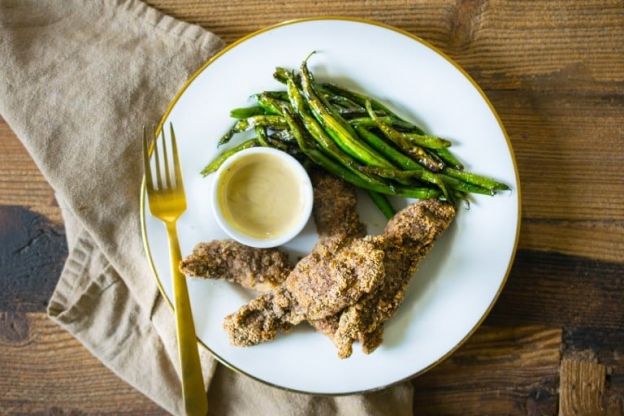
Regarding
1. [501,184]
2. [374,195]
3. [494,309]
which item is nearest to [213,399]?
[374,195]

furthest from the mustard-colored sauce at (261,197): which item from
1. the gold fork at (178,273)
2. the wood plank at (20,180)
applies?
the wood plank at (20,180)

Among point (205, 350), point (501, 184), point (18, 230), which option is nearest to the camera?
point (501, 184)

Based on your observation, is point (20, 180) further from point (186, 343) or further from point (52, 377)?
point (186, 343)

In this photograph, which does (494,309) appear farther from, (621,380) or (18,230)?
(18,230)

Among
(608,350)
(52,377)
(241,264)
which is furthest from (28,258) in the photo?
(608,350)

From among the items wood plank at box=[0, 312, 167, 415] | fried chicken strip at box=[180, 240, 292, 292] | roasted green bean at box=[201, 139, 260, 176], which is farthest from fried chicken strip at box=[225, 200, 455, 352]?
wood plank at box=[0, 312, 167, 415]

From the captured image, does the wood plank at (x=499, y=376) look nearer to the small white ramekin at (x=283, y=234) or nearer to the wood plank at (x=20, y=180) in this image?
the small white ramekin at (x=283, y=234)
